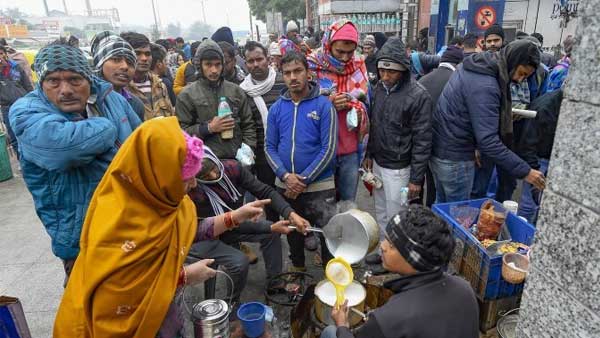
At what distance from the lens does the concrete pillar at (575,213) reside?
1.14m

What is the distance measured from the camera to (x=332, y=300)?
246cm

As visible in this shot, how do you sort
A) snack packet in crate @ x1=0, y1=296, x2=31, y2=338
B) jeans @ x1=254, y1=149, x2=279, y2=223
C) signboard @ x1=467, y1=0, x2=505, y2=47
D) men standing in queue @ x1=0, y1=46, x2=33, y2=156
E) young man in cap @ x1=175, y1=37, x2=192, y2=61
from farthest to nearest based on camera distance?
young man in cap @ x1=175, y1=37, x2=192, y2=61 < signboard @ x1=467, y1=0, x2=505, y2=47 < men standing in queue @ x1=0, y1=46, x2=33, y2=156 < jeans @ x1=254, y1=149, x2=279, y2=223 < snack packet in crate @ x1=0, y1=296, x2=31, y2=338

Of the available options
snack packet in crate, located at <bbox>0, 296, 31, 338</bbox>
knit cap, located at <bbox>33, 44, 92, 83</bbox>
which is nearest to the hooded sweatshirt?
knit cap, located at <bbox>33, 44, 92, 83</bbox>

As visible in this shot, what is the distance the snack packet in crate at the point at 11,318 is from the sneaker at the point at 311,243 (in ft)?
8.54

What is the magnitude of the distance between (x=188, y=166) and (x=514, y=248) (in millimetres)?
2170

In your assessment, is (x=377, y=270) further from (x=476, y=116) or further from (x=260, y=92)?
(x=260, y=92)

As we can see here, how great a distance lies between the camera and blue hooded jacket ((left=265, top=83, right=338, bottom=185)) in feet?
10.2

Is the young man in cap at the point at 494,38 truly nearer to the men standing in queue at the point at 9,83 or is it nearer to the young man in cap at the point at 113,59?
the young man in cap at the point at 113,59

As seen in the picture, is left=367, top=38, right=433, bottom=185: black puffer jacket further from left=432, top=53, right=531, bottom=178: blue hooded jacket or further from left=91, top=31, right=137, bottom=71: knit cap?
left=91, top=31, right=137, bottom=71: knit cap

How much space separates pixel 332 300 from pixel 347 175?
1387mm

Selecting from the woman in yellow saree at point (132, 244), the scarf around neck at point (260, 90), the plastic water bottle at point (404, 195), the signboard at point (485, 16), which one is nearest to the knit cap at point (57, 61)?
the woman in yellow saree at point (132, 244)

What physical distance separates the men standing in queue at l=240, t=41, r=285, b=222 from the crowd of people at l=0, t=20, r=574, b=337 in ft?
0.07

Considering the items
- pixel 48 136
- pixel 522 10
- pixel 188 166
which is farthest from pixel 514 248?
pixel 522 10

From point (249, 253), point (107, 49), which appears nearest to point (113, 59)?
point (107, 49)
